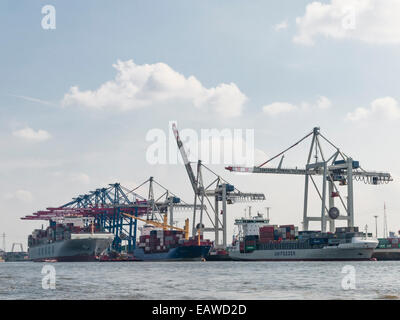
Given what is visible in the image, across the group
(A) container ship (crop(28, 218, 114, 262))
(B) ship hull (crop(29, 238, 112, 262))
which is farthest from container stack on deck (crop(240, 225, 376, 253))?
(A) container ship (crop(28, 218, 114, 262))

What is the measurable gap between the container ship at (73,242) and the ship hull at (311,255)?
41533 millimetres

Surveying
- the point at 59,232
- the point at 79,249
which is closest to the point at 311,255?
the point at 79,249

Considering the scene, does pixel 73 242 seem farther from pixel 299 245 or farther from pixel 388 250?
pixel 388 250

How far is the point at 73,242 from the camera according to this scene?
151375 millimetres

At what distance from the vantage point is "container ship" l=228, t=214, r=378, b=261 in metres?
113

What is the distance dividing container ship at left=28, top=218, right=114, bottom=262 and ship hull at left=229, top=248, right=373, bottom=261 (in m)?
41.5

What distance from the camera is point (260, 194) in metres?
146

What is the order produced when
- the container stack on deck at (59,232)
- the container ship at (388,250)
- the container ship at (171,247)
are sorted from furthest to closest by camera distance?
the container stack on deck at (59,232), the container ship at (171,247), the container ship at (388,250)

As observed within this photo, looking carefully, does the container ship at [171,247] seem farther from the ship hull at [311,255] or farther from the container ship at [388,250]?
the container ship at [388,250]

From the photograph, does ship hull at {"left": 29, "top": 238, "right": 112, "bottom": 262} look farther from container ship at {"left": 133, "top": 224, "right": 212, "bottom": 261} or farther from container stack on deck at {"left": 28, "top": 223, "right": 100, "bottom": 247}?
container ship at {"left": 133, "top": 224, "right": 212, "bottom": 261}

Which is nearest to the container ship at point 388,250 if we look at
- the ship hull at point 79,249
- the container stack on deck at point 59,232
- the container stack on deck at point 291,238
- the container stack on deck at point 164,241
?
the container stack on deck at point 291,238

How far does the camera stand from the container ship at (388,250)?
5084 inches
